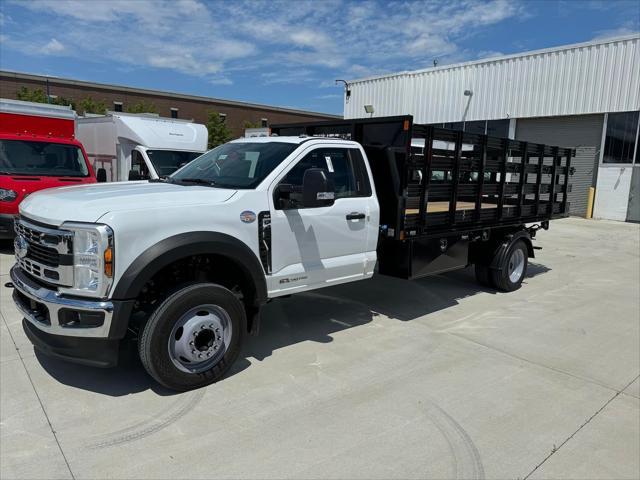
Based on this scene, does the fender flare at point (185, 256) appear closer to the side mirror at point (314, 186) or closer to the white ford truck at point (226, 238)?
the white ford truck at point (226, 238)

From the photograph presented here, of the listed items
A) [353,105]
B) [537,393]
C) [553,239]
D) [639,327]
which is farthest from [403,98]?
[537,393]

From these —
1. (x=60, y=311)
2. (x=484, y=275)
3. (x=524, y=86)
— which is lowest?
(x=484, y=275)

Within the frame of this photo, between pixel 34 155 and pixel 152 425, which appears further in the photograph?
pixel 34 155

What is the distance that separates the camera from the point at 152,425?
3482 millimetres

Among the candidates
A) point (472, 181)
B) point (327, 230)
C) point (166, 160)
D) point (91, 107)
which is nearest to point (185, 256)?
point (327, 230)

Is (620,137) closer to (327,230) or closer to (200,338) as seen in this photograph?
(327,230)

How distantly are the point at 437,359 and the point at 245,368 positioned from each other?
6.17ft

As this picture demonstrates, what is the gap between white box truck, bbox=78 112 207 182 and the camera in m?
12.2

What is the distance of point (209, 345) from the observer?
4.06 metres

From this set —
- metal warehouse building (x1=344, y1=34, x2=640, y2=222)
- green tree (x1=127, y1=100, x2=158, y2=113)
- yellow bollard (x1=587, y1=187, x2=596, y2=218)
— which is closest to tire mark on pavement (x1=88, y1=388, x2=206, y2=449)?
metal warehouse building (x1=344, y1=34, x2=640, y2=222)

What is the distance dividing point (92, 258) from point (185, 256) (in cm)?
65

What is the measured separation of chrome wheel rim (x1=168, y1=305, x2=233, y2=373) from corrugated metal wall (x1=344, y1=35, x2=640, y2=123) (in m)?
19.8

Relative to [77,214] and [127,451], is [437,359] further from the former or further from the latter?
[77,214]

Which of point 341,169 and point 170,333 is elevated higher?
point 341,169
